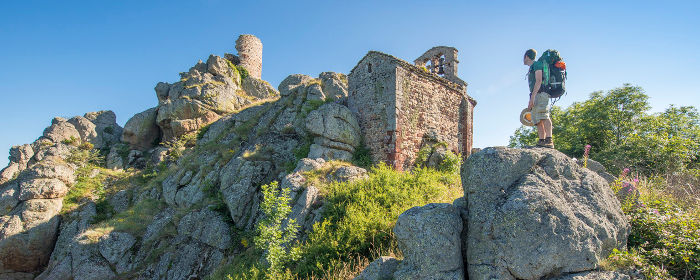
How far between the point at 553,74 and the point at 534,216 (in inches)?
166

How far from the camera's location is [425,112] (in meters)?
15.1

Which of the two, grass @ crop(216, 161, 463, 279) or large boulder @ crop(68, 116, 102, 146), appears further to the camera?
large boulder @ crop(68, 116, 102, 146)

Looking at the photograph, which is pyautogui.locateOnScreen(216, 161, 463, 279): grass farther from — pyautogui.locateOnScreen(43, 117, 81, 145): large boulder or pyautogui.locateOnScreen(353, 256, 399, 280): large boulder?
pyautogui.locateOnScreen(43, 117, 81, 145): large boulder

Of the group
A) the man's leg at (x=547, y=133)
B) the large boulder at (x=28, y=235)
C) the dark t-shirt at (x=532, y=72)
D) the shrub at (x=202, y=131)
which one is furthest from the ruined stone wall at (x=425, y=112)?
the large boulder at (x=28, y=235)

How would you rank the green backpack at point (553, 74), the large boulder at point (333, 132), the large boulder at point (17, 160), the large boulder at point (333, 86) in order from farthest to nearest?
the large boulder at point (17, 160)
the large boulder at point (333, 86)
the large boulder at point (333, 132)
the green backpack at point (553, 74)

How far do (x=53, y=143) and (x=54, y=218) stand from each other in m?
9.78

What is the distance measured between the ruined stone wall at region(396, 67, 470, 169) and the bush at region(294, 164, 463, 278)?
3.02m

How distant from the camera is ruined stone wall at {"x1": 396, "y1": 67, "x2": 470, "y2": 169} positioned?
1420 centimetres

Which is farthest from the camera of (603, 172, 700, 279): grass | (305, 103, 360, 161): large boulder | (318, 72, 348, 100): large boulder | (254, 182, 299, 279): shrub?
(318, 72, 348, 100): large boulder

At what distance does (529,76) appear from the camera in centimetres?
728

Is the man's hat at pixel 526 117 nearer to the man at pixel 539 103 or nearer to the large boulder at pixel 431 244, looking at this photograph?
the man at pixel 539 103

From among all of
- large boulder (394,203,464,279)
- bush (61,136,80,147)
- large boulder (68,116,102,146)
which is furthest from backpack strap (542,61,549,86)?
bush (61,136,80,147)

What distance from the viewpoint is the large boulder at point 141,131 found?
25.1 meters

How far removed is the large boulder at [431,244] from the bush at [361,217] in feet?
6.01
